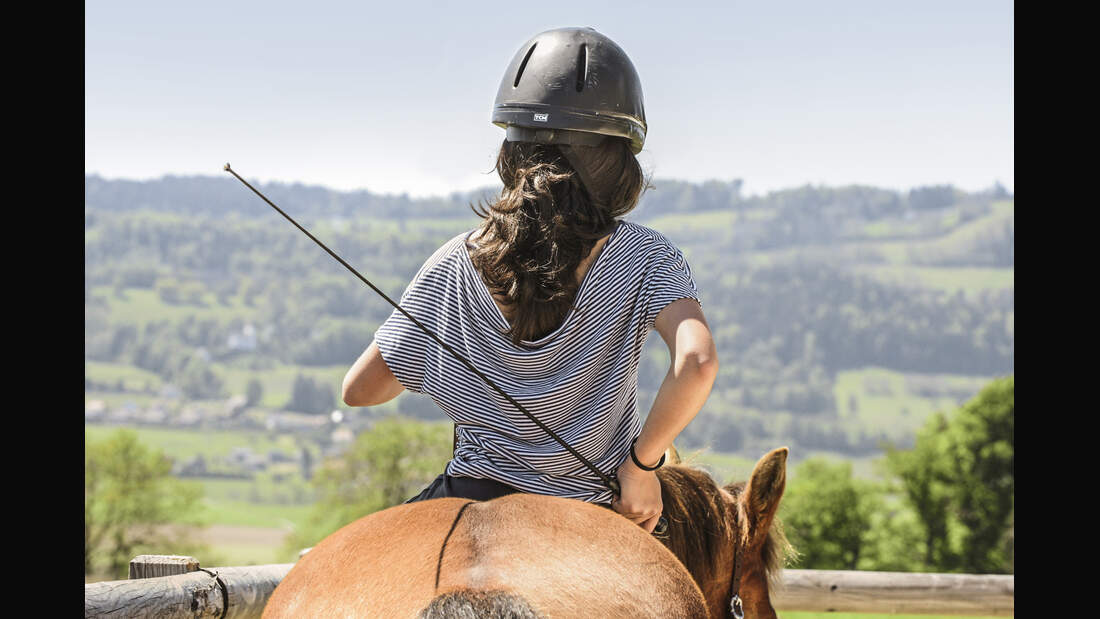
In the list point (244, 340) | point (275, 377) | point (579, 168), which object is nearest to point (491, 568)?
point (579, 168)

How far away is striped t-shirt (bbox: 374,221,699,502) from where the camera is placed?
5.85 ft

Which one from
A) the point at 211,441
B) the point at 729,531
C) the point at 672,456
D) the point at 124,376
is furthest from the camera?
the point at 124,376

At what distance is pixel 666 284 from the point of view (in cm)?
182

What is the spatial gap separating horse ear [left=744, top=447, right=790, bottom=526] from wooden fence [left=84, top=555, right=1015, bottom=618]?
36 centimetres

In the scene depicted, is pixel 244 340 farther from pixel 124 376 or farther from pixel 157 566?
pixel 157 566

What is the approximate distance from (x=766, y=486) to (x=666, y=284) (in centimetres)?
77

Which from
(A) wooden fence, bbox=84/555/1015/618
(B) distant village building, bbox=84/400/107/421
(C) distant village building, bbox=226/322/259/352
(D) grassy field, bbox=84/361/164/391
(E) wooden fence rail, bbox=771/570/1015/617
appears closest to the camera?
(A) wooden fence, bbox=84/555/1015/618

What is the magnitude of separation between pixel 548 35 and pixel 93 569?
53.7 ft

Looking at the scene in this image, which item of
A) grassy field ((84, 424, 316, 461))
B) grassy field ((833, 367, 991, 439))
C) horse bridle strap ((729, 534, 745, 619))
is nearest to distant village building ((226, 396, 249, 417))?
grassy field ((84, 424, 316, 461))

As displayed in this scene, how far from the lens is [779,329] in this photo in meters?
93.9

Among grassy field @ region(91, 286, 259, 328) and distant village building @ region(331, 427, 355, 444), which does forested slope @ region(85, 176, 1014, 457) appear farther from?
distant village building @ region(331, 427, 355, 444)

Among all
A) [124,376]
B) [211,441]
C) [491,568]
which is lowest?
[211,441]
